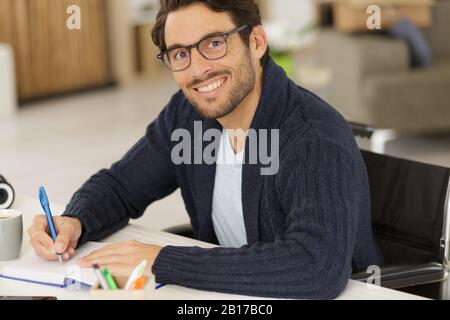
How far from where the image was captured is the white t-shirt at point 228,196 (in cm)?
194

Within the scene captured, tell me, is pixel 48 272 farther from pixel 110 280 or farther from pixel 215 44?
pixel 215 44

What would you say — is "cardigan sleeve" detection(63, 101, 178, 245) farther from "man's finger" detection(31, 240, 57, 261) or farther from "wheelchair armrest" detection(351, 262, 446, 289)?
"wheelchair armrest" detection(351, 262, 446, 289)

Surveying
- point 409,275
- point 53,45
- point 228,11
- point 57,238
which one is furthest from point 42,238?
point 53,45

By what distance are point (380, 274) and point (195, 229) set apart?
505 millimetres

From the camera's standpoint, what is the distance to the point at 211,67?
180 cm

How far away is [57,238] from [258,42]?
623 mm

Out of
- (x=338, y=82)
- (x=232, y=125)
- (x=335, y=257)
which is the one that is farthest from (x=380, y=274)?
(x=338, y=82)

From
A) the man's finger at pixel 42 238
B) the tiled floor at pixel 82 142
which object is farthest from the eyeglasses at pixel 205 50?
the tiled floor at pixel 82 142

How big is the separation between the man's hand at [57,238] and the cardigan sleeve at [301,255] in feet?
0.89

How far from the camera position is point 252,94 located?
1.90 meters

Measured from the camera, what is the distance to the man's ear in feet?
6.20

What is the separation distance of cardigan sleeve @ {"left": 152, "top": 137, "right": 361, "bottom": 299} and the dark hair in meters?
0.39
